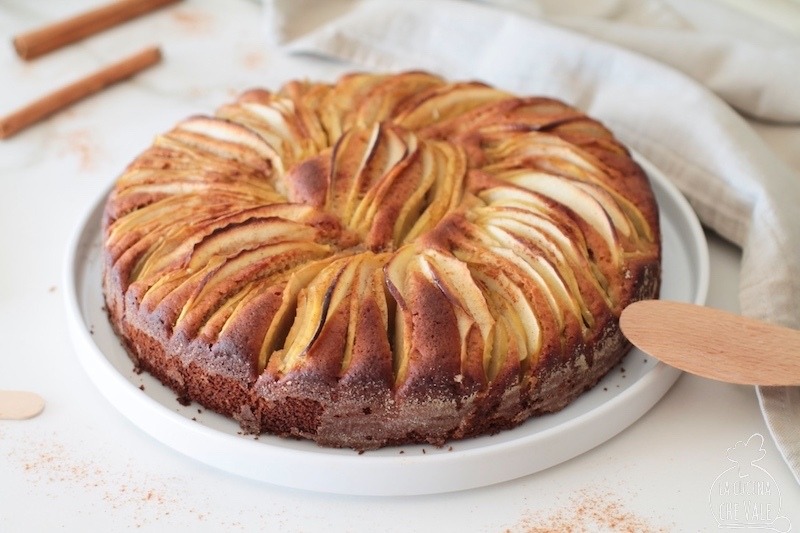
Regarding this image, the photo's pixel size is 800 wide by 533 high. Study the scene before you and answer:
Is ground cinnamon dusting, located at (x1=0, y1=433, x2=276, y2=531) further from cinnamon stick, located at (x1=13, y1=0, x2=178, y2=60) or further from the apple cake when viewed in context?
cinnamon stick, located at (x1=13, y1=0, x2=178, y2=60)

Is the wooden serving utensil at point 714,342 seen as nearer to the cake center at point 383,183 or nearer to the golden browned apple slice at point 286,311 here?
the cake center at point 383,183

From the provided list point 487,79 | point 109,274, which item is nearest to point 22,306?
point 109,274

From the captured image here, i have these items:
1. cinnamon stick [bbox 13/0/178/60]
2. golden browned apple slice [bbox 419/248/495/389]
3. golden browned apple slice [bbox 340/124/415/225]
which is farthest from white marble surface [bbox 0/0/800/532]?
cinnamon stick [bbox 13/0/178/60]

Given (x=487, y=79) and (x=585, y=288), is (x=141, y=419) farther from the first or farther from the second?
(x=487, y=79)

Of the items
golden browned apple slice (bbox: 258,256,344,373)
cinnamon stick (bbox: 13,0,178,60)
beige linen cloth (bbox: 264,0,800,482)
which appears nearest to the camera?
golden browned apple slice (bbox: 258,256,344,373)

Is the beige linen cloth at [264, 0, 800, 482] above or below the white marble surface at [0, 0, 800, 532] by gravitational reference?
above

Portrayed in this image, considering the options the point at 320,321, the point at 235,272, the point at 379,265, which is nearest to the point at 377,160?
the point at 379,265

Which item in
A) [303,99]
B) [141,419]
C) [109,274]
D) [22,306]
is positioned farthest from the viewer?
[303,99]
